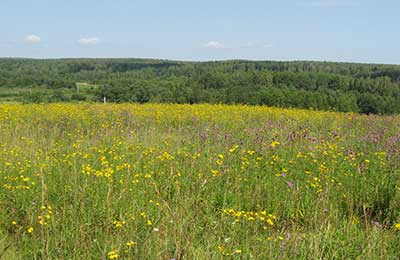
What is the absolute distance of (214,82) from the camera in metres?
52.0

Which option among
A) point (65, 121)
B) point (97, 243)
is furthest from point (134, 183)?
point (65, 121)

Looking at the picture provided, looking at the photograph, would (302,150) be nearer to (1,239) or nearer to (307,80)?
(1,239)

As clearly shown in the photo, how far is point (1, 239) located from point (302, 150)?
455 centimetres

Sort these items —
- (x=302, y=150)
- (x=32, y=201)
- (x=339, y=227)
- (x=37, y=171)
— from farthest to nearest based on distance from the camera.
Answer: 1. (x=302, y=150)
2. (x=37, y=171)
3. (x=32, y=201)
4. (x=339, y=227)

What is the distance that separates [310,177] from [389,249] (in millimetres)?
1861

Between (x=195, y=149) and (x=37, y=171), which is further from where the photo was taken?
(x=195, y=149)

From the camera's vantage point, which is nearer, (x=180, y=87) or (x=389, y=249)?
(x=389, y=249)

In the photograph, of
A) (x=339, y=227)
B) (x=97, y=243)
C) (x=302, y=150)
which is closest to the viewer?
(x=97, y=243)

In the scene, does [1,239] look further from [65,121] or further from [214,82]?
[214,82]

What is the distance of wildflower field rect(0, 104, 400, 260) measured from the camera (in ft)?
10.6

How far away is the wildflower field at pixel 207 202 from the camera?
3219 mm

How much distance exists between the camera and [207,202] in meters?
4.41

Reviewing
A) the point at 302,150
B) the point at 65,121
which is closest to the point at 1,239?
the point at 302,150

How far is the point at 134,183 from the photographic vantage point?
4.64m
